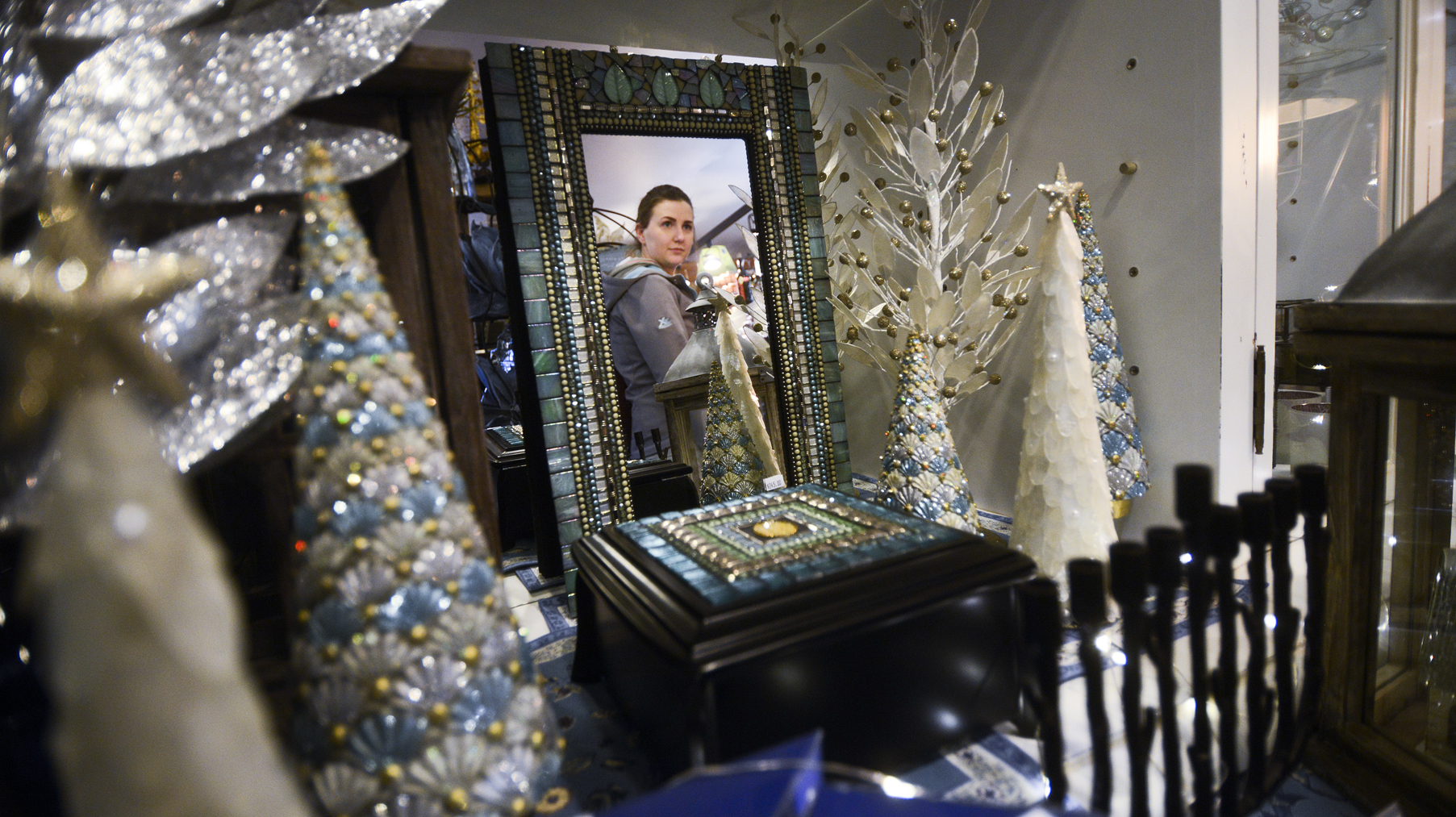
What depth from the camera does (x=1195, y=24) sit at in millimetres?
1058

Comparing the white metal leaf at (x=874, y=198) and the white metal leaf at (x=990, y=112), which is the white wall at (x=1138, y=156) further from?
the white metal leaf at (x=874, y=198)

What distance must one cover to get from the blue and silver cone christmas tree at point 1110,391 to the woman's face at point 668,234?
2.31ft

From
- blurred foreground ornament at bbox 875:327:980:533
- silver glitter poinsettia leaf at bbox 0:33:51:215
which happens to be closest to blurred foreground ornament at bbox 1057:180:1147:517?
blurred foreground ornament at bbox 875:327:980:533

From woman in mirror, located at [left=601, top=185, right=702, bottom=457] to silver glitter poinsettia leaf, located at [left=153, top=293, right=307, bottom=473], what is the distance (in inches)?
29.9

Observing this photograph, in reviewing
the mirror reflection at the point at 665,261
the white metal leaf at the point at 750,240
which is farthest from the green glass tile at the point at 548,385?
the white metal leaf at the point at 750,240

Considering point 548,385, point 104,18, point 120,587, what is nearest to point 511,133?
point 548,385

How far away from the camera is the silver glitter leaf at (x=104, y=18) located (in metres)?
0.43

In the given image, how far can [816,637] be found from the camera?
0.57m

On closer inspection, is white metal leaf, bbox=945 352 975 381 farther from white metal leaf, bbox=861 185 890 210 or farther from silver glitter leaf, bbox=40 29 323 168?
silver glitter leaf, bbox=40 29 323 168

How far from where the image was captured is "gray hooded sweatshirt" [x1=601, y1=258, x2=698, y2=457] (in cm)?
122

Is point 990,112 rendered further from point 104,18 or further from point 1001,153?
point 104,18

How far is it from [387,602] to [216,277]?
0.79 feet

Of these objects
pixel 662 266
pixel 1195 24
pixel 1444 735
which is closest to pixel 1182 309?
pixel 1195 24

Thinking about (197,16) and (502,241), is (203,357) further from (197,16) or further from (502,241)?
(502,241)
